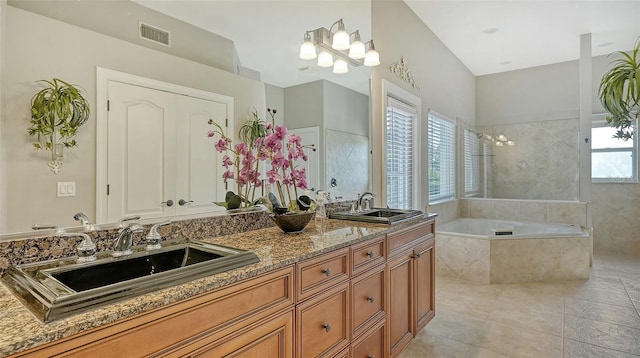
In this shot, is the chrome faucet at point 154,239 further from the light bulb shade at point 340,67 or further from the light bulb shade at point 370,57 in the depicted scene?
the light bulb shade at point 370,57

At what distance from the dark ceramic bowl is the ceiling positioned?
34.2 inches

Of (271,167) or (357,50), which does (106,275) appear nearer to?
(271,167)

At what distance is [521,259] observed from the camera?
359cm

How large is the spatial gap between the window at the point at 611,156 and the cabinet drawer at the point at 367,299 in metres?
4.96

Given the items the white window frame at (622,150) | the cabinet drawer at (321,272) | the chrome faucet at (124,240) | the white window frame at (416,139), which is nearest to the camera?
the chrome faucet at (124,240)

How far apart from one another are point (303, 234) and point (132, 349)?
1026 millimetres

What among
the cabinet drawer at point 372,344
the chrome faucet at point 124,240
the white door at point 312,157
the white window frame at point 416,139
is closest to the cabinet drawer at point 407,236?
the cabinet drawer at point 372,344

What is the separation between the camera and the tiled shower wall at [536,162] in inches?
191

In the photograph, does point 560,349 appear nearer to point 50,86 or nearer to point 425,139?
point 425,139

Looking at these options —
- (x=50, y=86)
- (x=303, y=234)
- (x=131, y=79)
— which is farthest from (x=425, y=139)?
(x=50, y=86)

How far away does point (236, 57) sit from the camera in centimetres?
181

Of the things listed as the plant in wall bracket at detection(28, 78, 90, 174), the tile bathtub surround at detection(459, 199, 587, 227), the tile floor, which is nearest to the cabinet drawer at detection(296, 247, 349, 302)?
the plant in wall bracket at detection(28, 78, 90, 174)

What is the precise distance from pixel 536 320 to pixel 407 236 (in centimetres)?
148

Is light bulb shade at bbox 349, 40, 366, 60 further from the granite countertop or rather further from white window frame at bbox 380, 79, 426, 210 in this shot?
the granite countertop
